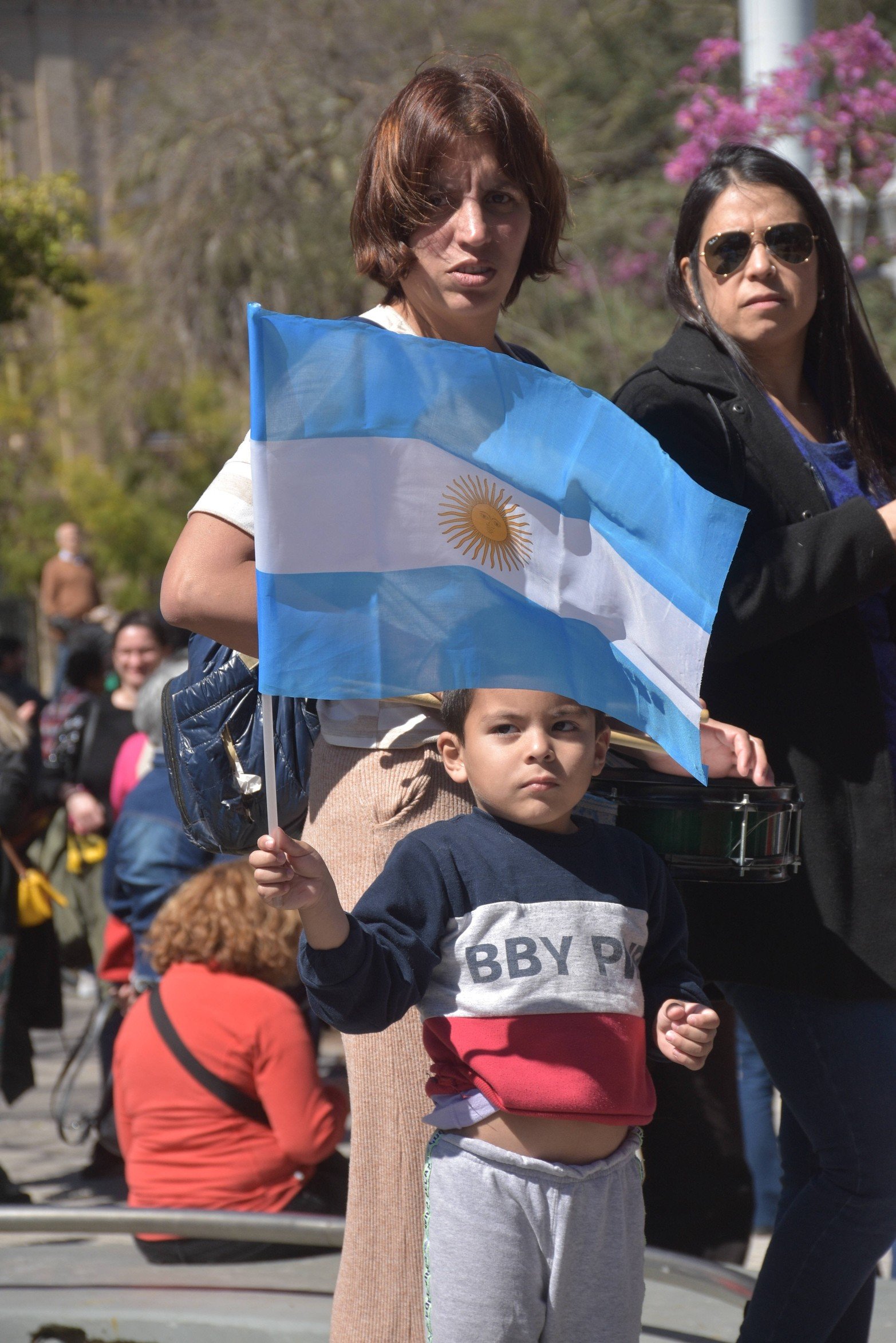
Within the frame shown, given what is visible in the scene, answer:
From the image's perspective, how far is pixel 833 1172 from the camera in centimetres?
262

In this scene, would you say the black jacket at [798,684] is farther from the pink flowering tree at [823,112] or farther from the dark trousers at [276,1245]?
the pink flowering tree at [823,112]

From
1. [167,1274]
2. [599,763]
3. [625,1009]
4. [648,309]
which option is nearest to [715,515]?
[599,763]

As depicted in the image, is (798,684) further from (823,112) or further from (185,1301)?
(823,112)

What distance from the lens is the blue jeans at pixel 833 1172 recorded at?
102 inches

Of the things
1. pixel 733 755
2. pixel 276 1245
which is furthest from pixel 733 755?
pixel 276 1245

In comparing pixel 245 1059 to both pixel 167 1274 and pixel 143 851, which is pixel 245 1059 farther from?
pixel 143 851

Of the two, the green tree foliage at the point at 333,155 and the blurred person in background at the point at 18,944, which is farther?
the green tree foliage at the point at 333,155

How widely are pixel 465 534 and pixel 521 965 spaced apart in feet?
2.02

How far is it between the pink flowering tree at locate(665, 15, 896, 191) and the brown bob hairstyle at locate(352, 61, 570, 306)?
17.0 ft

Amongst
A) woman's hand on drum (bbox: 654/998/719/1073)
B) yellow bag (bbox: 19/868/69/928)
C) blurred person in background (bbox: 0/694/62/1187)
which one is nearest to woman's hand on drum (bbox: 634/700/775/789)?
woman's hand on drum (bbox: 654/998/719/1073)

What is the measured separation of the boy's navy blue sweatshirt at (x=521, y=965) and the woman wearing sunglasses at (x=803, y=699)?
36cm

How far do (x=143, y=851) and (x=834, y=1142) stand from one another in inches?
142

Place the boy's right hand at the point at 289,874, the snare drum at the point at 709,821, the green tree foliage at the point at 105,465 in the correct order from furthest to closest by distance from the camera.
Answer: the green tree foliage at the point at 105,465
the snare drum at the point at 709,821
the boy's right hand at the point at 289,874

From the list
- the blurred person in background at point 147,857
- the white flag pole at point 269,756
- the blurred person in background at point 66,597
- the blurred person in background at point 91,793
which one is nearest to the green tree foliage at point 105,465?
the blurred person in background at point 66,597
